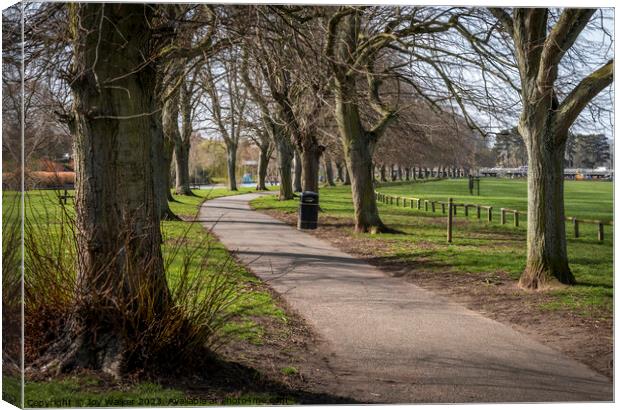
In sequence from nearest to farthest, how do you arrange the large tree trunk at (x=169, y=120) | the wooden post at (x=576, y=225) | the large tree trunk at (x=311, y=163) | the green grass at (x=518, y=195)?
the green grass at (x=518, y=195)
the wooden post at (x=576, y=225)
the large tree trunk at (x=169, y=120)
the large tree trunk at (x=311, y=163)

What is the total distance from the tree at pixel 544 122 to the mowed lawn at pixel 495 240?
19 cm

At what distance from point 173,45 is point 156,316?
212cm

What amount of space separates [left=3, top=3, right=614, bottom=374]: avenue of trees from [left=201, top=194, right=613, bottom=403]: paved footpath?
799mm

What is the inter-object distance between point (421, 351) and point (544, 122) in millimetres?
3326

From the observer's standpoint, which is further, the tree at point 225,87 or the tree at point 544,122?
the tree at point 544,122

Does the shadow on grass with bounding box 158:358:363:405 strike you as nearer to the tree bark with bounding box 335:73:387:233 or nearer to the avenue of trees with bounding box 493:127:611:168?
the avenue of trees with bounding box 493:127:611:168

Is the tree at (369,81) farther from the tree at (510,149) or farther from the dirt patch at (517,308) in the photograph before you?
the dirt patch at (517,308)

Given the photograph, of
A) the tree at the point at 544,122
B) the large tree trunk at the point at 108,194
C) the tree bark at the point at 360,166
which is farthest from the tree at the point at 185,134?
the large tree trunk at the point at 108,194

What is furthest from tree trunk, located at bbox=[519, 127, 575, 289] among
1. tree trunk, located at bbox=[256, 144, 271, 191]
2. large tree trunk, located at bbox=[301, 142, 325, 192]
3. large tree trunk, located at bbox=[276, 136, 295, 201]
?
tree trunk, located at bbox=[256, 144, 271, 191]

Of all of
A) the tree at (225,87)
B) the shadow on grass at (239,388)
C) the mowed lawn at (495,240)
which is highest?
the tree at (225,87)

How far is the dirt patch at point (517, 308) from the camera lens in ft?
16.5

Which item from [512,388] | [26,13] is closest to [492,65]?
[512,388]

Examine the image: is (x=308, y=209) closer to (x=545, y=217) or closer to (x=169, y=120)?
(x=169, y=120)

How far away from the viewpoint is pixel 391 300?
6344mm
